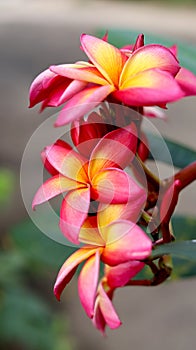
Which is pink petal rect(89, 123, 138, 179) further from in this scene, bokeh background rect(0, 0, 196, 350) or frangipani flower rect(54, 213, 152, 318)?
bokeh background rect(0, 0, 196, 350)

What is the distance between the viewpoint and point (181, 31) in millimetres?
2713

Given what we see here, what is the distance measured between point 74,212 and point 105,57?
90mm

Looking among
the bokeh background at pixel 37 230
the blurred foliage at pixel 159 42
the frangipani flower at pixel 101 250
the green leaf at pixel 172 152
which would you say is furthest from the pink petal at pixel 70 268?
the bokeh background at pixel 37 230

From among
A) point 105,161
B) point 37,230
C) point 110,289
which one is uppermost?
point 105,161

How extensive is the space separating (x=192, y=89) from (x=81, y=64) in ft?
0.21

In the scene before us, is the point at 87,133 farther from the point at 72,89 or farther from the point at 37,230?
the point at 37,230

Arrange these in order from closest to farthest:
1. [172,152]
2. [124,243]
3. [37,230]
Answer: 1. [124,243]
2. [172,152]
3. [37,230]

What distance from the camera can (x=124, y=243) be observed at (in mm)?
337

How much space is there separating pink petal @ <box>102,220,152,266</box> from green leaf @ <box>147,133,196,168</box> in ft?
0.43

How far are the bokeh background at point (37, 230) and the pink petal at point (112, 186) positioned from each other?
459 millimetres

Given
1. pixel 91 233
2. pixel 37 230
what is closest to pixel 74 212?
pixel 91 233

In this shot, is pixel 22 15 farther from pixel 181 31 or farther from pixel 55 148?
pixel 55 148

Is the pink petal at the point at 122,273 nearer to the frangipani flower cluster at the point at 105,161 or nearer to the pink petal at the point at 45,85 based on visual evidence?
the frangipani flower cluster at the point at 105,161

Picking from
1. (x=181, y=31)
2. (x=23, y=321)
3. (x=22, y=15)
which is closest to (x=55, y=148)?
(x=23, y=321)
